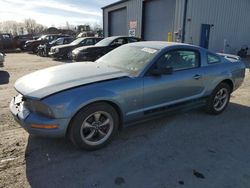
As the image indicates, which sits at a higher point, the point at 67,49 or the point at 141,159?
the point at 67,49

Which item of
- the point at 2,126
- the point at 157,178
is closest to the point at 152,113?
the point at 157,178

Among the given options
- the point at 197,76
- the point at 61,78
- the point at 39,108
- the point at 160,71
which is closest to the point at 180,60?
the point at 197,76

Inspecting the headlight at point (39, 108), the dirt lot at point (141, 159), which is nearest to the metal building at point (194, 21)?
the dirt lot at point (141, 159)

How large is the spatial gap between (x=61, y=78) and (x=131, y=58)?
131 centimetres

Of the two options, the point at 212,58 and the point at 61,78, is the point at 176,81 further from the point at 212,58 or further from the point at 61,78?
the point at 61,78

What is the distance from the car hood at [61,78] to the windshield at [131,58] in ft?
0.67

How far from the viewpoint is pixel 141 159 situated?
10.6 feet

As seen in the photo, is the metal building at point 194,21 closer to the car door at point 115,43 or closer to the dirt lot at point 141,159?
the car door at point 115,43

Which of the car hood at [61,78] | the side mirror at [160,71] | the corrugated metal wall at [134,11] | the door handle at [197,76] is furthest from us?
the corrugated metal wall at [134,11]

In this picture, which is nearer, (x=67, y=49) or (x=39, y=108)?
(x=39, y=108)

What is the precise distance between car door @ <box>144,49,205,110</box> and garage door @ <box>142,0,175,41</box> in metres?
13.2

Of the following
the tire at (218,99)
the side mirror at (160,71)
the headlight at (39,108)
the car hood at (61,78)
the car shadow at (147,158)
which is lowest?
the car shadow at (147,158)

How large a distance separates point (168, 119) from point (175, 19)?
13.0 metres

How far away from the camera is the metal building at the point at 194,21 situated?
51.3 ft
